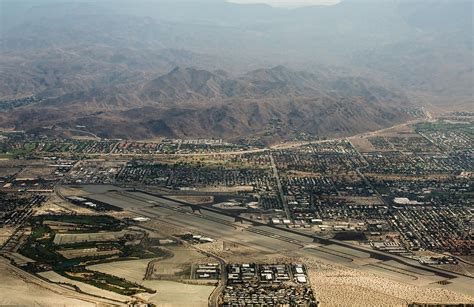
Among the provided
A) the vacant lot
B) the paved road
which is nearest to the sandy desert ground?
the vacant lot

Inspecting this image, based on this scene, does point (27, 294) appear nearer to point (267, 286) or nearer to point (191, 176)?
point (267, 286)

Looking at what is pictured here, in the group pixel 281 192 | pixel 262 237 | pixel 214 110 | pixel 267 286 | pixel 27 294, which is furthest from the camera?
pixel 214 110

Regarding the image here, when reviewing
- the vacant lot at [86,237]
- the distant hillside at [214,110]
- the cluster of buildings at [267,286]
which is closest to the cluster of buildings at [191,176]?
the vacant lot at [86,237]

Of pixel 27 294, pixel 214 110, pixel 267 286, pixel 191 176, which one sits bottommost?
pixel 191 176

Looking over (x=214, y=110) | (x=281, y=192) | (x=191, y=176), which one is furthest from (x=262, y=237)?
(x=214, y=110)

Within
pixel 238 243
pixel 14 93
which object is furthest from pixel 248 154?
pixel 14 93

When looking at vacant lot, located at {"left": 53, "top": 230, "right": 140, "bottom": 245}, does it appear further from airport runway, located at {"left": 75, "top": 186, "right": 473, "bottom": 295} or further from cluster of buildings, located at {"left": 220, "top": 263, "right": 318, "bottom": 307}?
cluster of buildings, located at {"left": 220, "top": 263, "right": 318, "bottom": 307}

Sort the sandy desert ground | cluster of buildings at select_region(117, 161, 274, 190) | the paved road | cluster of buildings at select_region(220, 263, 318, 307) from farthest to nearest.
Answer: cluster of buildings at select_region(117, 161, 274, 190), the paved road, cluster of buildings at select_region(220, 263, 318, 307), the sandy desert ground

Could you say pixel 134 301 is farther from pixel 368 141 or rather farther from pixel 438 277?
pixel 368 141

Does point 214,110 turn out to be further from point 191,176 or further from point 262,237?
point 262,237

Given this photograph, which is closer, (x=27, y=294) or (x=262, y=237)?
(x=27, y=294)

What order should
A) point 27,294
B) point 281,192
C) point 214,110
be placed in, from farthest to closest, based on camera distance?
point 214,110 < point 281,192 < point 27,294

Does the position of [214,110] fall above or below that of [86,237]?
above
